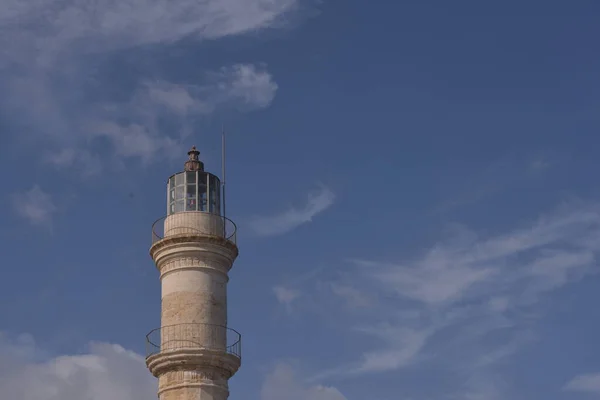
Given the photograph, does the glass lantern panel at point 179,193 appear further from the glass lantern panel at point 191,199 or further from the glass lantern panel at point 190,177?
the glass lantern panel at point 190,177

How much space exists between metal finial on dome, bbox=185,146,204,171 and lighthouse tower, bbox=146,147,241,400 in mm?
697

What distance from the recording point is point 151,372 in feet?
131

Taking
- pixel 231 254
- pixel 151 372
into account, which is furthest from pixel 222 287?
pixel 151 372

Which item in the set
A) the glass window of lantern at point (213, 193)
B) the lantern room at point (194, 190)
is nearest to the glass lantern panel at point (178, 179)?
the lantern room at point (194, 190)

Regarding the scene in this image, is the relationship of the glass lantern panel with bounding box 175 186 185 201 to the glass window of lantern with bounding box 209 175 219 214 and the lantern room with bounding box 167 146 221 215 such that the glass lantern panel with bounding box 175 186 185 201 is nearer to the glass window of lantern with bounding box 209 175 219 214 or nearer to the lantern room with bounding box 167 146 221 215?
the lantern room with bounding box 167 146 221 215

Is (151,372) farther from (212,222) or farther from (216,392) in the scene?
(212,222)

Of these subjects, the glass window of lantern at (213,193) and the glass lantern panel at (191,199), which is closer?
the glass lantern panel at (191,199)

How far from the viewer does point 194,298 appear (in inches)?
1576

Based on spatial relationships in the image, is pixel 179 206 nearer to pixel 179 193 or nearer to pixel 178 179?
pixel 179 193

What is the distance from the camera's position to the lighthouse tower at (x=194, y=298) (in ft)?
128

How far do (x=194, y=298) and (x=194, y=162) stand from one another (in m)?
5.83

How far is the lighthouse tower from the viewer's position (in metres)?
39.1

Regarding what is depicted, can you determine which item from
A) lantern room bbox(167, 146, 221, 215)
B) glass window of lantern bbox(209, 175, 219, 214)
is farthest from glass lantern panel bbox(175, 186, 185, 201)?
glass window of lantern bbox(209, 175, 219, 214)

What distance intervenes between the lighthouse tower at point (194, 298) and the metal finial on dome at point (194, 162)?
697mm
